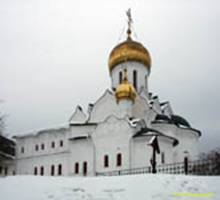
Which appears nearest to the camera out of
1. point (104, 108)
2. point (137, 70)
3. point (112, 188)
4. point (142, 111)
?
point (112, 188)

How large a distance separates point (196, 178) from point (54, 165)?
26.3 m

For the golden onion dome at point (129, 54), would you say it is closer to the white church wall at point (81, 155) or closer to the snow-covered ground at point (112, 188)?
the white church wall at point (81, 155)

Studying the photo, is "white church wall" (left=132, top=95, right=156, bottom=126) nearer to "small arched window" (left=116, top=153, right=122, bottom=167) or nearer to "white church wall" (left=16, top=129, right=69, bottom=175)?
"small arched window" (left=116, top=153, right=122, bottom=167)

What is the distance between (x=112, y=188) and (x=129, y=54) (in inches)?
1111

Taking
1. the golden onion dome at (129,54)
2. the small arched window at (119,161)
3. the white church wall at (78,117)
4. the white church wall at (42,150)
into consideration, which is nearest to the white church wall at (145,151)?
the small arched window at (119,161)

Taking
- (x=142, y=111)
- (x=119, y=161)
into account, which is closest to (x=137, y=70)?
(x=142, y=111)

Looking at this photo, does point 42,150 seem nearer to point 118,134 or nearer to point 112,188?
point 118,134

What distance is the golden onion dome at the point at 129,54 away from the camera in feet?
149

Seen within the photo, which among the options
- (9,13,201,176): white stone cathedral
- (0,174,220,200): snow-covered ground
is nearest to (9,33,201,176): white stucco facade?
(9,13,201,176): white stone cathedral

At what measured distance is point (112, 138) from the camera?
3891cm

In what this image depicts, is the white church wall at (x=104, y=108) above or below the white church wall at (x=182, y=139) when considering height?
above

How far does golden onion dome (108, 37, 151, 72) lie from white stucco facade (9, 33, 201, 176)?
437 mm

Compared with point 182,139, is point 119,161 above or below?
below

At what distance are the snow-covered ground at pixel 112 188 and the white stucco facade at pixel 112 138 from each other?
17.6 meters
